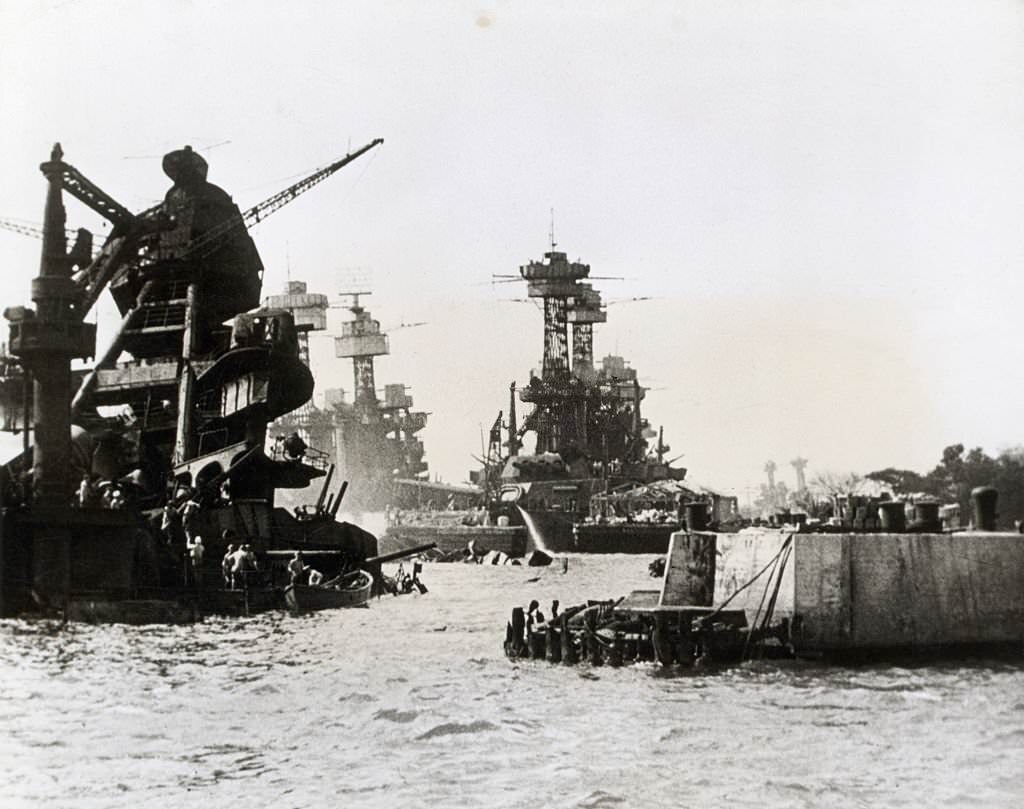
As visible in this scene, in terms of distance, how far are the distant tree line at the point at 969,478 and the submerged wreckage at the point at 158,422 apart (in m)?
21.5

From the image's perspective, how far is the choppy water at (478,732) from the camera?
13961mm

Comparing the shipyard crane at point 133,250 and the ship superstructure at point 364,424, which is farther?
the ship superstructure at point 364,424

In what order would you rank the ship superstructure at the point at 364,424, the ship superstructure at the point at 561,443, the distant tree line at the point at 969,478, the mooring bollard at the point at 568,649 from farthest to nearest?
1. the ship superstructure at the point at 364,424
2. the ship superstructure at the point at 561,443
3. the distant tree line at the point at 969,478
4. the mooring bollard at the point at 568,649

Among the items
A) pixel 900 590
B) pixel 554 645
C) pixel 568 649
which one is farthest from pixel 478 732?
pixel 900 590

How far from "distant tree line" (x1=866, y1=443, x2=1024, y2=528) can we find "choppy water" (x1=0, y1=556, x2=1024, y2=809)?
1586 centimetres

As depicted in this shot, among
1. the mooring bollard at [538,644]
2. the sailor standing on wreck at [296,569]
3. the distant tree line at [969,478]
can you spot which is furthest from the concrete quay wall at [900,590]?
the sailor standing on wreck at [296,569]

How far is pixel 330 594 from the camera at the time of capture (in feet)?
112

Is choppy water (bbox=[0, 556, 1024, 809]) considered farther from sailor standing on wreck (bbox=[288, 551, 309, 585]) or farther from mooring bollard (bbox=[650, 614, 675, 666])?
sailor standing on wreck (bbox=[288, 551, 309, 585])

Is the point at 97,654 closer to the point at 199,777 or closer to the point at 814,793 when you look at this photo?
the point at 199,777

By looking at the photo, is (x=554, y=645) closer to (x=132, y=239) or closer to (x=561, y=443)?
(x=132, y=239)

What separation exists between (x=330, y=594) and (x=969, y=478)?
73.3ft

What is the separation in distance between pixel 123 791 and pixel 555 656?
10.5m

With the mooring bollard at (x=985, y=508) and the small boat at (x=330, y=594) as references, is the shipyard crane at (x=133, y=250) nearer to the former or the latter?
the small boat at (x=330, y=594)

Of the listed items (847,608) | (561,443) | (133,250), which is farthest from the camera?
(561,443)
